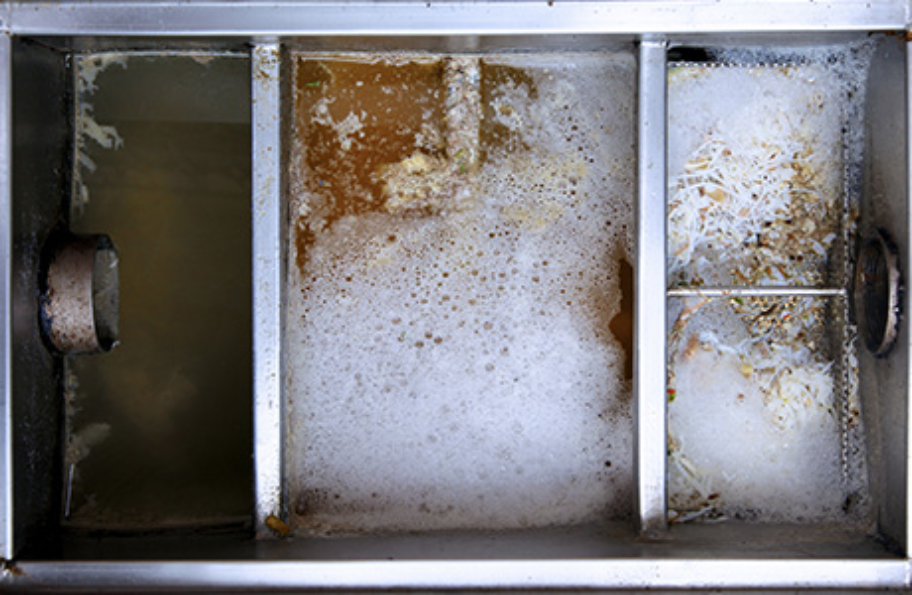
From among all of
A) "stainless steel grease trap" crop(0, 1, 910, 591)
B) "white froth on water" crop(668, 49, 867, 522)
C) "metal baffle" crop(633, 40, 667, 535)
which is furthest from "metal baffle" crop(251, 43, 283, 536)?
"white froth on water" crop(668, 49, 867, 522)

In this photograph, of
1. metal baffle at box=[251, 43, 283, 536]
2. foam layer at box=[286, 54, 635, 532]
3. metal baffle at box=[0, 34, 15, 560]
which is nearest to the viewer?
metal baffle at box=[0, 34, 15, 560]

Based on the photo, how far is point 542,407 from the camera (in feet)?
5.42

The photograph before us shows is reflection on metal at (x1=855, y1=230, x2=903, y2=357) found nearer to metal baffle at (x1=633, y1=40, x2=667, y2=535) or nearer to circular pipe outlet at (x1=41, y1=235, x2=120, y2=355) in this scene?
metal baffle at (x1=633, y1=40, x2=667, y2=535)

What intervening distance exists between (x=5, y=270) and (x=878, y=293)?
1639 mm

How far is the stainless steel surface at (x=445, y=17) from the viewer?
142 cm

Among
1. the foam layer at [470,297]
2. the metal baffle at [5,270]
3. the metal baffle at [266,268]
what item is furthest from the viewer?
the foam layer at [470,297]

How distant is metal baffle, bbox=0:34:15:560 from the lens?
1.40 meters

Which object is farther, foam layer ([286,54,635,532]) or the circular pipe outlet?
foam layer ([286,54,635,532])

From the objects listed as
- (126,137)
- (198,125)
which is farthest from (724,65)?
(126,137)

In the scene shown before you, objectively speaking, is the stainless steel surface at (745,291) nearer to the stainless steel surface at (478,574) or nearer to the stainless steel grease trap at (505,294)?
the stainless steel grease trap at (505,294)

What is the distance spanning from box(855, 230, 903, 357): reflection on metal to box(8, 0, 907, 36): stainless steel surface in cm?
42

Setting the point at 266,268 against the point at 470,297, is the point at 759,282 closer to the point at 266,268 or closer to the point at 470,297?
the point at 470,297

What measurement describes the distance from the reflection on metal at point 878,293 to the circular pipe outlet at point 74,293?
1525mm

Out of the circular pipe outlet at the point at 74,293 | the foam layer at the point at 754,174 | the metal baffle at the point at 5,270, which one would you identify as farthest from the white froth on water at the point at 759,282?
the metal baffle at the point at 5,270
